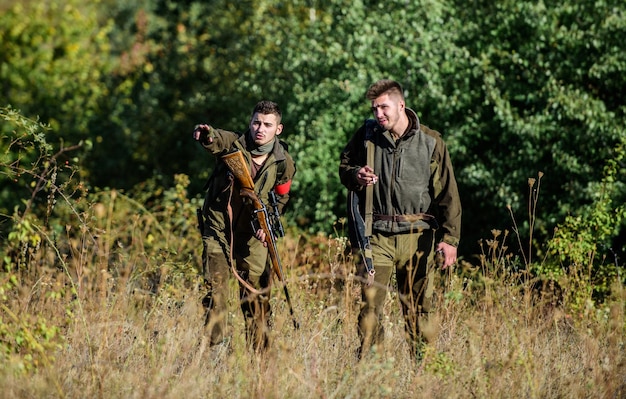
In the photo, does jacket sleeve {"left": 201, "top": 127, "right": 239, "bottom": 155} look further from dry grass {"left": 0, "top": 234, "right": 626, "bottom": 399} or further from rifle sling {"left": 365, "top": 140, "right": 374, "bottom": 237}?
dry grass {"left": 0, "top": 234, "right": 626, "bottom": 399}

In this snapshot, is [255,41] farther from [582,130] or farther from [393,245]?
[393,245]

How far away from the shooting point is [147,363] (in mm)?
4578

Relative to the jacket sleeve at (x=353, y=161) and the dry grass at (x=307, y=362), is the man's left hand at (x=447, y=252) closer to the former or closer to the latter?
the dry grass at (x=307, y=362)

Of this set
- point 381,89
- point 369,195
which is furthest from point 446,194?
point 381,89

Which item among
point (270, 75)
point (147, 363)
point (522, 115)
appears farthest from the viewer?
point (270, 75)

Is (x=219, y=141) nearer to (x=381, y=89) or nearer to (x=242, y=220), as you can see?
(x=242, y=220)

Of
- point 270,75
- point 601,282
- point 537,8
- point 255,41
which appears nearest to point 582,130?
point 537,8

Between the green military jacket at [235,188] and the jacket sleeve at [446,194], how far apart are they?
→ 961 mm

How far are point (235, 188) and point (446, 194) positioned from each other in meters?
1.29

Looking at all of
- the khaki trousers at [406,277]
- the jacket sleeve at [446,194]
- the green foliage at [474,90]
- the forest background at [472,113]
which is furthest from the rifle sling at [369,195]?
the green foliage at [474,90]

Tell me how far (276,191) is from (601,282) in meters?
3.35

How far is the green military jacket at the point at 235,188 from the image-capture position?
5.23m

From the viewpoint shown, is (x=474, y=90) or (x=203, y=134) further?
(x=474, y=90)

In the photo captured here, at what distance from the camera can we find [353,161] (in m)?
5.19
